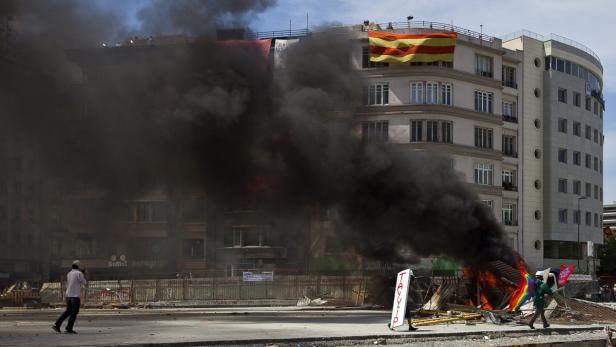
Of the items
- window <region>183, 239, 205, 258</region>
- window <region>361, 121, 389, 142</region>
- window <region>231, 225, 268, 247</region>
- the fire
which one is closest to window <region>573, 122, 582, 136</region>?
window <region>231, 225, 268, 247</region>

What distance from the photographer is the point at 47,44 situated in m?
30.2

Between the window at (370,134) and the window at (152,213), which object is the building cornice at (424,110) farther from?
the window at (370,134)

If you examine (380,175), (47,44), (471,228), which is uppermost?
(47,44)

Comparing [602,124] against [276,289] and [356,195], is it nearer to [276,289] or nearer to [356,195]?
[276,289]

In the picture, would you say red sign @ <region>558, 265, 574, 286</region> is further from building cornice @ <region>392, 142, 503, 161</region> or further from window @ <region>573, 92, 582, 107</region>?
window @ <region>573, 92, 582, 107</region>

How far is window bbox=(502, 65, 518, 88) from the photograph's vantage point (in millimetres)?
77375

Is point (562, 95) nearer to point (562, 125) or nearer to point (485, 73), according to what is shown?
point (562, 125)

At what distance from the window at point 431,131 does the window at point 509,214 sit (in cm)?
1238

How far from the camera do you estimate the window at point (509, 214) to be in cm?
7556

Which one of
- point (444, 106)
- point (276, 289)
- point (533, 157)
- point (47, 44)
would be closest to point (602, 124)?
point (533, 157)

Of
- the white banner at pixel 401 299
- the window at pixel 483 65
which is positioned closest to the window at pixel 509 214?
the window at pixel 483 65

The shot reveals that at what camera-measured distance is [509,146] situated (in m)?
77.6

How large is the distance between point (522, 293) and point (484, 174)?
41851 millimetres

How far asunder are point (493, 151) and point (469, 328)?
48.8 m
